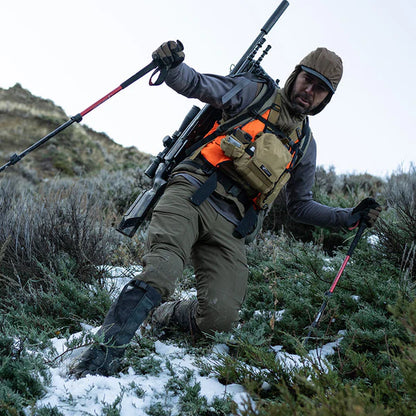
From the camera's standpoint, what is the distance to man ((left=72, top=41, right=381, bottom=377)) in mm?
2842

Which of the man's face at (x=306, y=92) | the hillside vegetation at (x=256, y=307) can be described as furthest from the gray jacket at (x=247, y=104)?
the hillside vegetation at (x=256, y=307)

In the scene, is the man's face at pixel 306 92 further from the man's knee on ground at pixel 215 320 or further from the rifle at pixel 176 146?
the man's knee on ground at pixel 215 320

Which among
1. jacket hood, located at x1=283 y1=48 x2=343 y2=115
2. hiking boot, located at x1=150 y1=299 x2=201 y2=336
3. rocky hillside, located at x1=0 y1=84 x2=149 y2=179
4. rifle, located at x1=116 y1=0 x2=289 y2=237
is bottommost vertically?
hiking boot, located at x1=150 y1=299 x2=201 y2=336

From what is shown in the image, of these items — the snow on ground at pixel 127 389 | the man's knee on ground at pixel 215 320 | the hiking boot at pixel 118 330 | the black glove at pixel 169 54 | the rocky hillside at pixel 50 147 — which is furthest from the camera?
the rocky hillside at pixel 50 147

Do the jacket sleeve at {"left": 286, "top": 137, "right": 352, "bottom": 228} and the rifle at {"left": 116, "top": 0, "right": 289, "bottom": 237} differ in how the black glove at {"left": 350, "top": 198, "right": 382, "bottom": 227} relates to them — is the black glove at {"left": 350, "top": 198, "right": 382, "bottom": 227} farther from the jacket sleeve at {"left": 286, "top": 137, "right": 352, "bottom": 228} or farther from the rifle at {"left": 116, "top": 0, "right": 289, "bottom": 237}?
the rifle at {"left": 116, "top": 0, "right": 289, "bottom": 237}

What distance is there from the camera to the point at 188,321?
3.21 m

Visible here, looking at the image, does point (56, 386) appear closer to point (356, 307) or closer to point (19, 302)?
point (19, 302)

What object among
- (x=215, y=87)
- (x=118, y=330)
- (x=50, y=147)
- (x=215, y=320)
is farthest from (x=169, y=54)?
(x=50, y=147)

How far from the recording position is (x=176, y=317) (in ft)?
10.9

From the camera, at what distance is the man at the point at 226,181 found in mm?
2842

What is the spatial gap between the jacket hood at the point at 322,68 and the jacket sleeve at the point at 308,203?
1.80ft

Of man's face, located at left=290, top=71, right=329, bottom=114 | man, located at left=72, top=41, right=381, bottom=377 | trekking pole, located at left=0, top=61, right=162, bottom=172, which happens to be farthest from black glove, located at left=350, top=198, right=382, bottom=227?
trekking pole, located at left=0, top=61, right=162, bottom=172

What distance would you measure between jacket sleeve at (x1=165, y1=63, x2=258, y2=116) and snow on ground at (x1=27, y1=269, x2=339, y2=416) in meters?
1.84

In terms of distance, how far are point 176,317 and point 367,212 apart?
1857 mm
